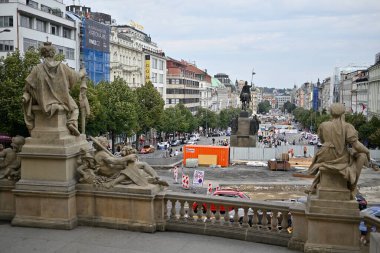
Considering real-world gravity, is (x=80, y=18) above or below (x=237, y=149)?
above

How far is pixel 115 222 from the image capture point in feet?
35.8

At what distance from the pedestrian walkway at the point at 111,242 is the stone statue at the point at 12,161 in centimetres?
127

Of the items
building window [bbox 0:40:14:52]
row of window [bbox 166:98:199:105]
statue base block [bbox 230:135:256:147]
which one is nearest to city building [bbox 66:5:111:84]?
building window [bbox 0:40:14:52]

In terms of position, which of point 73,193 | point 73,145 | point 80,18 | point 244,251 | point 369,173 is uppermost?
point 80,18

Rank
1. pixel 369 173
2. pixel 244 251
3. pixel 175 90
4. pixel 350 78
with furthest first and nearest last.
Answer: pixel 350 78
pixel 175 90
pixel 369 173
pixel 244 251

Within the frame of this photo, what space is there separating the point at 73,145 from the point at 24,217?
1.91 m

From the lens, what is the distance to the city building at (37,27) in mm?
52000

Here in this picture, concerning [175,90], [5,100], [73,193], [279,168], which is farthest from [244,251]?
[175,90]

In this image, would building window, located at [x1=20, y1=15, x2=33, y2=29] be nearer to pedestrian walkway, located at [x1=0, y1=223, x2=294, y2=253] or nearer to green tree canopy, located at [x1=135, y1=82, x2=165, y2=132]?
green tree canopy, located at [x1=135, y1=82, x2=165, y2=132]

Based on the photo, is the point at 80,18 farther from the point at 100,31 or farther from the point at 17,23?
the point at 17,23

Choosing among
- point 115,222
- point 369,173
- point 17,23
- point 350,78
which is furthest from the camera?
point 350,78

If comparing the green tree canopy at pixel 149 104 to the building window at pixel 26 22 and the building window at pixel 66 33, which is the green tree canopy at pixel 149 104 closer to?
the building window at pixel 66 33

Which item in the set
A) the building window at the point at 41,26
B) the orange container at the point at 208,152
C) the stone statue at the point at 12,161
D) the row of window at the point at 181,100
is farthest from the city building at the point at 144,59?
the stone statue at the point at 12,161

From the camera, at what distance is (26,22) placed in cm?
5466
